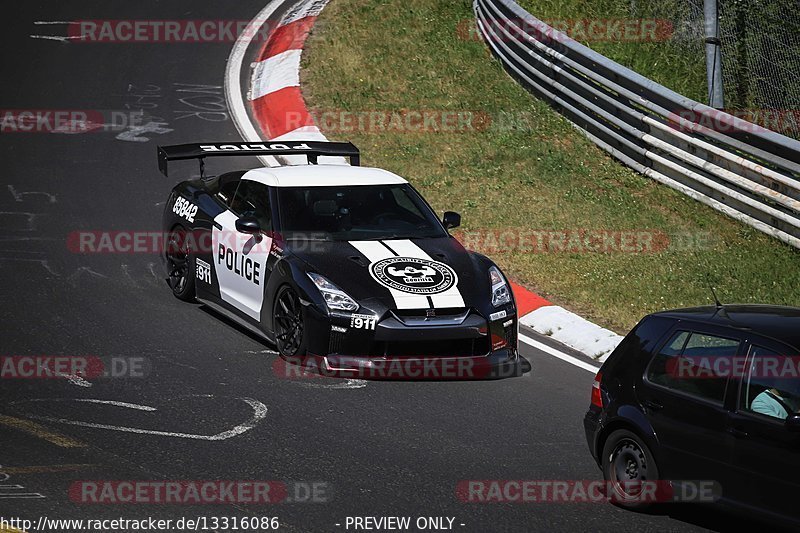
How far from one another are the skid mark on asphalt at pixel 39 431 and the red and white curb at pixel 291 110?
4.36m

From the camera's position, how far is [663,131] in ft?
45.8

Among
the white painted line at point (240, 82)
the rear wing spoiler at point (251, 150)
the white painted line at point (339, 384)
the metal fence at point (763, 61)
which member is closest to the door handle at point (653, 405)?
the white painted line at point (339, 384)

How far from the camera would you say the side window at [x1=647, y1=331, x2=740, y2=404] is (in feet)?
22.5

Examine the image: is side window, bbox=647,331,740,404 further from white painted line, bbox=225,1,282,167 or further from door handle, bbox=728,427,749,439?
white painted line, bbox=225,1,282,167

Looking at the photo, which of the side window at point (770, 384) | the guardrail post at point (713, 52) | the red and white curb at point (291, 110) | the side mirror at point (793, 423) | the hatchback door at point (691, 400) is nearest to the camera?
the side mirror at point (793, 423)

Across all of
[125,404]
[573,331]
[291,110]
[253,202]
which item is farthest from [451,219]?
[291,110]

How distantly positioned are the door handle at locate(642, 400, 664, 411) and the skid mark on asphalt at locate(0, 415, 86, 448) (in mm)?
3589

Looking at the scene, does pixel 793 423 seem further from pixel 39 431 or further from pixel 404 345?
pixel 39 431

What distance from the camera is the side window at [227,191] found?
36.3ft

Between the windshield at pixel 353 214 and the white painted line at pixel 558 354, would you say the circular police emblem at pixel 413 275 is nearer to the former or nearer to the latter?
the windshield at pixel 353 214

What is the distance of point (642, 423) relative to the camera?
23.6 feet

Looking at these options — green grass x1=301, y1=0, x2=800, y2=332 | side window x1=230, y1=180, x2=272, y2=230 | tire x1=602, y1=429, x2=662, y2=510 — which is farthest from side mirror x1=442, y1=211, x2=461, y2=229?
tire x1=602, y1=429, x2=662, y2=510

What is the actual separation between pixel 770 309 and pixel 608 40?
456 inches

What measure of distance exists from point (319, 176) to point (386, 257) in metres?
1.41
